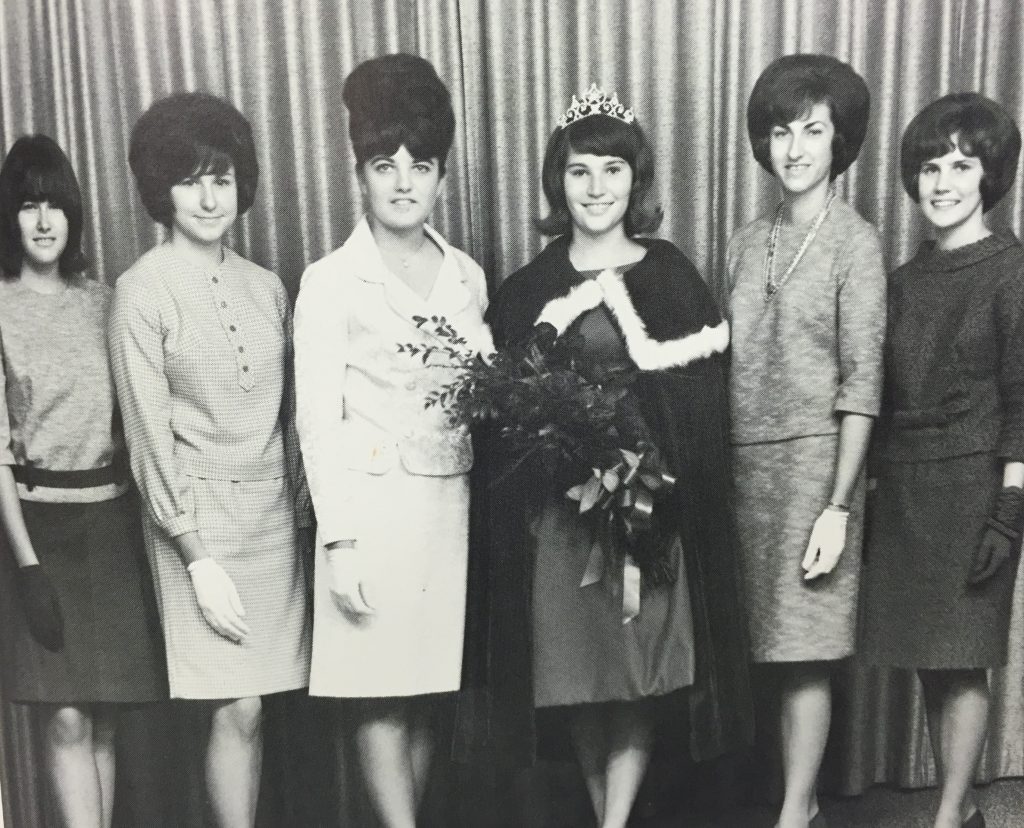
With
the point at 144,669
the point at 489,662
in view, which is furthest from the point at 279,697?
the point at 489,662

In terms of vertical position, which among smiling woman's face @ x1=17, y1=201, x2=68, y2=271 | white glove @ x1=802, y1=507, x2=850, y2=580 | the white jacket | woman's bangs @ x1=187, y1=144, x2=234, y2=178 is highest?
woman's bangs @ x1=187, y1=144, x2=234, y2=178

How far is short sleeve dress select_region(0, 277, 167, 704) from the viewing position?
194 cm

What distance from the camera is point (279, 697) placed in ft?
7.38

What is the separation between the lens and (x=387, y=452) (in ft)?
6.47

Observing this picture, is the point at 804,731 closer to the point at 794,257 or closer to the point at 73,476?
the point at 794,257

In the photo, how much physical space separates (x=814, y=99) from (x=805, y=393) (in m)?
0.57

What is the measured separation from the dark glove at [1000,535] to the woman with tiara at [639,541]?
44 centimetres

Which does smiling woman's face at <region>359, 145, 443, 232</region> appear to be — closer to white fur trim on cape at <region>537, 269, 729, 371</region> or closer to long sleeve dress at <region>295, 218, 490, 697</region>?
long sleeve dress at <region>295, 218, 490, 697</region>

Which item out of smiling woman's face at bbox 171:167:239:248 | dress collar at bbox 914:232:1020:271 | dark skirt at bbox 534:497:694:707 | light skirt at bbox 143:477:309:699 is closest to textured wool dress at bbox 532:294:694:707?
dark skirt at bbox 534:497:694:707

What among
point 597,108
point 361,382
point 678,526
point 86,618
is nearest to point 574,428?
point 678,526

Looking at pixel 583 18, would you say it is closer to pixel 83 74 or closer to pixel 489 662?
pixel 83 74

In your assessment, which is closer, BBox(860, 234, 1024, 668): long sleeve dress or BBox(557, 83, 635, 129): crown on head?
BBox(860, 234, 1024, 668): long sleeve dress

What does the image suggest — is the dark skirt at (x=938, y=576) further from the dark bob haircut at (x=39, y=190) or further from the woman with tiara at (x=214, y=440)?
the dark bob haircut at (x=39, y=190)

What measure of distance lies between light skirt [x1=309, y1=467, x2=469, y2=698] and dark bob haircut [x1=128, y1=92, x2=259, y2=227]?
65 centimetres
